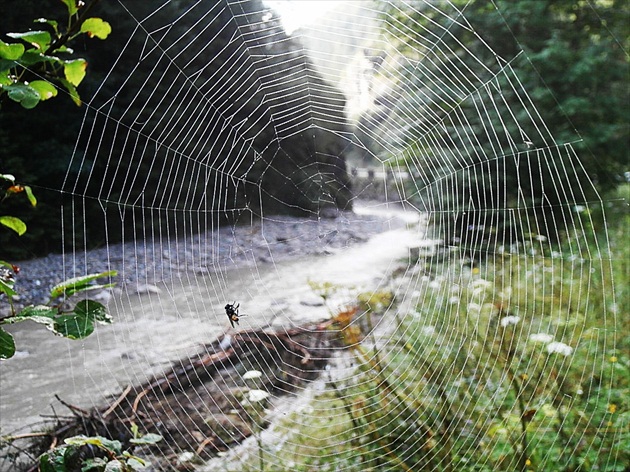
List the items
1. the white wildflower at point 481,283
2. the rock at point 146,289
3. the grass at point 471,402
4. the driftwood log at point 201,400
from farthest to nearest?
the rock at point 146,289, the white wildflower at point 481,283, the grass at point 471,402, the driftwood log at point 201,400

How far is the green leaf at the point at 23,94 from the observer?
1.71 ft

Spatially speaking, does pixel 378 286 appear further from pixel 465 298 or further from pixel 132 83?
pixel 132 83

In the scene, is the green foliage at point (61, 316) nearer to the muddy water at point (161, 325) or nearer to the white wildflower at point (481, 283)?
the muddy water at point (161, 325)

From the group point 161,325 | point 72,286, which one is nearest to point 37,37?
point 72,286

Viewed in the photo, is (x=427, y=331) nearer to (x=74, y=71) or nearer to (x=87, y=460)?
(x=87, y=460)

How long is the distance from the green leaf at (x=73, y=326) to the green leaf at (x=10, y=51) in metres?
0.28


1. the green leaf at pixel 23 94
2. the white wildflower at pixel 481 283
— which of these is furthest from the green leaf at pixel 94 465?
the white wildflower at pixel 481 283

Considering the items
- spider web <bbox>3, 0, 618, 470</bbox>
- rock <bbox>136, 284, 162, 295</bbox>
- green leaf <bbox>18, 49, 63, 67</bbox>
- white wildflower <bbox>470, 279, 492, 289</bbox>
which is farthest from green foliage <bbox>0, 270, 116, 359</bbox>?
white wildflower <bbox>470, 279, 492, 289</bbox>

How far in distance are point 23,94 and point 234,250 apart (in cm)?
107

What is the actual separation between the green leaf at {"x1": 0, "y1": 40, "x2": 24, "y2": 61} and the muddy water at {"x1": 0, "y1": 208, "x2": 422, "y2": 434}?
541 millimetres

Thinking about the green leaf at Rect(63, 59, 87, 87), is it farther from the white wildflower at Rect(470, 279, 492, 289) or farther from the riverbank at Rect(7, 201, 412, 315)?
the white wildflower at Rect(470, 279, 492, 289)

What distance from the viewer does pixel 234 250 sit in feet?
5.17

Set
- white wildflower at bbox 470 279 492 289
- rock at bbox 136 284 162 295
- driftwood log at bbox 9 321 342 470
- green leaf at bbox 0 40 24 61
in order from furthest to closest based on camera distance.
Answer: rock at bbox 136 284 162 295
white wildflower at bbox 470 279 492 289
driftwood log at bbox 9 321 342 470
green leaf at bbox 0 40 24 61

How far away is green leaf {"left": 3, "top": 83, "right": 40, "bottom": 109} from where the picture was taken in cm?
52
